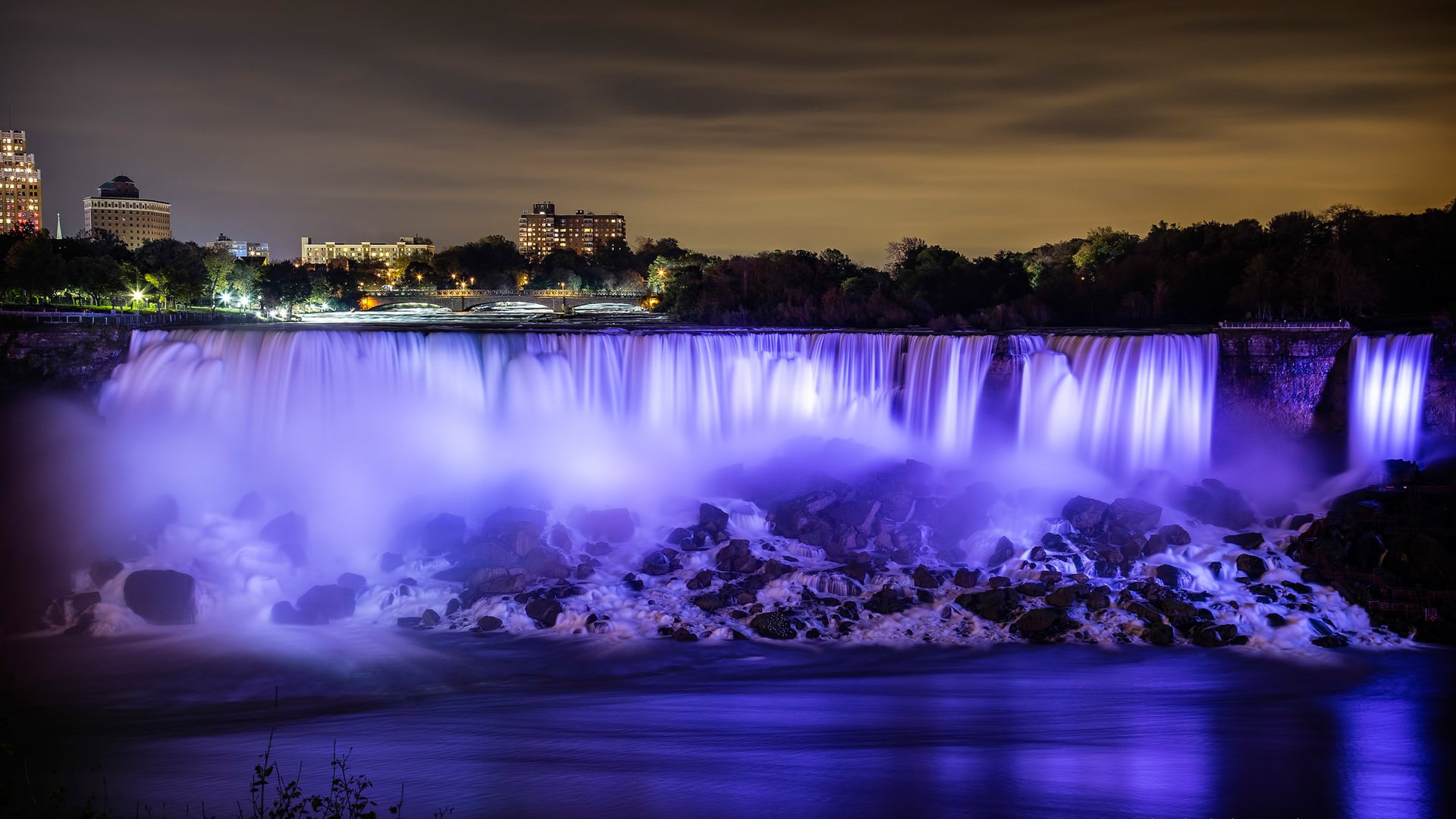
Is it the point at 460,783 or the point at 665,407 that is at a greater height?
the point at 665,407

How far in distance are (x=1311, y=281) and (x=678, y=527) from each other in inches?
1141

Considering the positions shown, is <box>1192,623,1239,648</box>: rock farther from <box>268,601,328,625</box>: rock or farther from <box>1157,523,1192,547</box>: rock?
<box>268,601,328,625</box>: rock

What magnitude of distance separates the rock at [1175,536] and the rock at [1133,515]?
449 millimetres

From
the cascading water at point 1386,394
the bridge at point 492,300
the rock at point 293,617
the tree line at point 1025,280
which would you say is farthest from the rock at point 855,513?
the bridge at point 492,300

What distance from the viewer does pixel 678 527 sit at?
91.4ft

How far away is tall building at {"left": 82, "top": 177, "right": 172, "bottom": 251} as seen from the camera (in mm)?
187500

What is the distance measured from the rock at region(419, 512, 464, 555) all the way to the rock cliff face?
1296cm

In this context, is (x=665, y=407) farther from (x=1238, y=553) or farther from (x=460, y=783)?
(x=460, y=783)

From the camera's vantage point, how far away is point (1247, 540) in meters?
25.0

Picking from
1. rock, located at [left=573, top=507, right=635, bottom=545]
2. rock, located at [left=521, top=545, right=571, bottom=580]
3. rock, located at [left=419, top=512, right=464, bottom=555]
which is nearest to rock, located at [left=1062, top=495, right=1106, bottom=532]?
rock, located at [left=573, top=507, right=635, bottom=545]

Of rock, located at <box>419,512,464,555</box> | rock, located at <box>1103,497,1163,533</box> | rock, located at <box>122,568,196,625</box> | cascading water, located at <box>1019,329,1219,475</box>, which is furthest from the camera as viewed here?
cascading water, located at <box>1019,329,1219,475</box>

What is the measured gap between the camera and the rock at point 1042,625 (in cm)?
2133

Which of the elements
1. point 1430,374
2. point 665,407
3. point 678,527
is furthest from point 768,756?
point 1430,374

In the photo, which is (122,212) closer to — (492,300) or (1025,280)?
(492,300)
